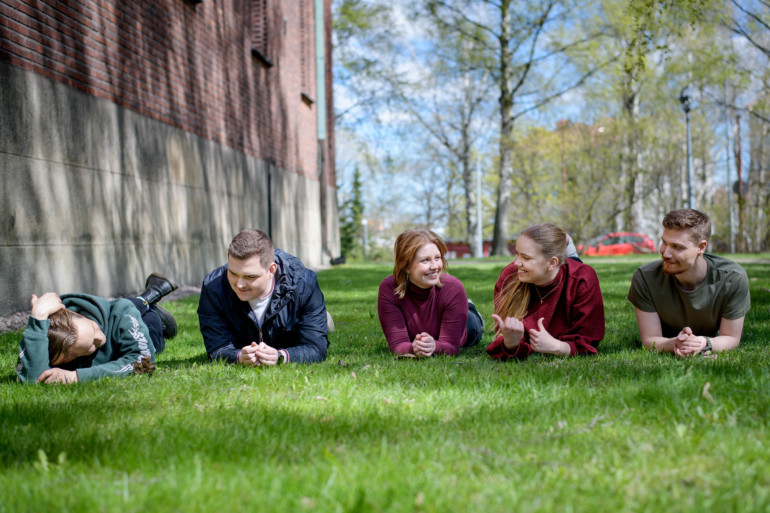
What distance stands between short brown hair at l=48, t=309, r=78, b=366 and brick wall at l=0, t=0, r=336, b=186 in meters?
4.15

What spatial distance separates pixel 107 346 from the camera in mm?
4605

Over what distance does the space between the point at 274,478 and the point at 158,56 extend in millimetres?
9809

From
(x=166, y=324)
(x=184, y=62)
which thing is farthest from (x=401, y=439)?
(x=184, y=62)

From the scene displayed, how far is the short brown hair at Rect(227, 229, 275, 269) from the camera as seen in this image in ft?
14.2

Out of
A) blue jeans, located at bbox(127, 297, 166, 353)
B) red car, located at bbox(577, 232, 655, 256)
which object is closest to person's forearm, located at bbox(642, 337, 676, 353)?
blue jeans, located at bbox(127, 297, 166, 353)

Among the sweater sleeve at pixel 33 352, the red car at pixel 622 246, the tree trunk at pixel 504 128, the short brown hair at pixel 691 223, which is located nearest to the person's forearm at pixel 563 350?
the short brown hair at pixel 691 223

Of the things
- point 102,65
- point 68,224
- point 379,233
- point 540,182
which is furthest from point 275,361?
point 379,233

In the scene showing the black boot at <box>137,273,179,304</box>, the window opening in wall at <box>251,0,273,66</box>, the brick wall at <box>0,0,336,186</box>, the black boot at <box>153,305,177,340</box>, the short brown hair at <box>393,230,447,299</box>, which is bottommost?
the black boot at <box>153,305,177,340</box>

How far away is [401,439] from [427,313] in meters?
2.59

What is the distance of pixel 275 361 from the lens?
15.0 feet

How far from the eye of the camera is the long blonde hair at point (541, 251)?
4.68 metres

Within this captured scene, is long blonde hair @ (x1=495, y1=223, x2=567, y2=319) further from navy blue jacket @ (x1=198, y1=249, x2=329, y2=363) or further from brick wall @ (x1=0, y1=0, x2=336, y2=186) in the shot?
brick wall @ (x1=0, y1=0, x2=336, y2=186)

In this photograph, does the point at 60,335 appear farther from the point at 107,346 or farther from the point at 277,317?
the point at 277,317

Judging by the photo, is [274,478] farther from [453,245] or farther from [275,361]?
[453,245]
